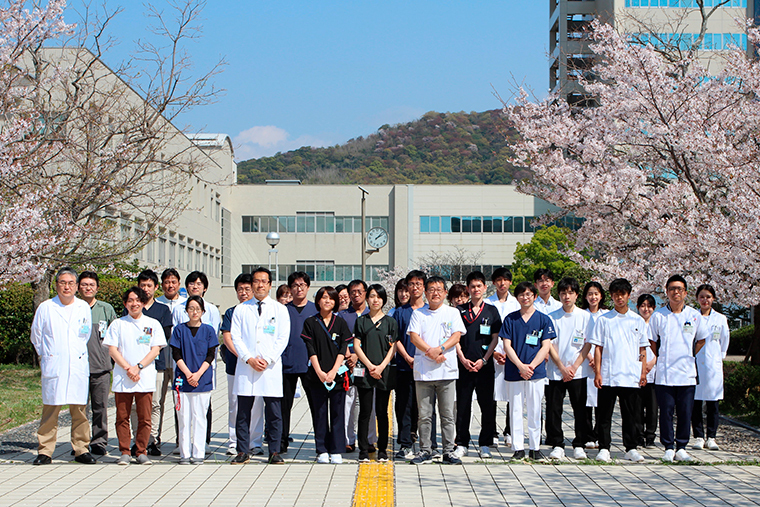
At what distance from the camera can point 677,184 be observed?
13523mm

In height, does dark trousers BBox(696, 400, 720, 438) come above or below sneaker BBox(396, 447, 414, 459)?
above

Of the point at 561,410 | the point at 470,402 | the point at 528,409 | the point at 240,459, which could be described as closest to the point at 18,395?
the point at 240,459

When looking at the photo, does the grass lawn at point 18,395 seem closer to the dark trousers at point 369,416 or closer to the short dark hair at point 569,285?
the dark trousers at point 369,416

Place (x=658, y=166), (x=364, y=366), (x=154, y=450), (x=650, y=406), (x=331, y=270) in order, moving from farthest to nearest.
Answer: (x=331, y=270) → (x=658, y=166) → (x=650, y=406) → (x=154, y=450) → (x=364, y=366)

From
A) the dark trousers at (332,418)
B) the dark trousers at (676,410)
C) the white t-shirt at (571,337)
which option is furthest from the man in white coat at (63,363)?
the dark trousers at (676,410)

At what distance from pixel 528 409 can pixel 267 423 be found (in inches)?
110

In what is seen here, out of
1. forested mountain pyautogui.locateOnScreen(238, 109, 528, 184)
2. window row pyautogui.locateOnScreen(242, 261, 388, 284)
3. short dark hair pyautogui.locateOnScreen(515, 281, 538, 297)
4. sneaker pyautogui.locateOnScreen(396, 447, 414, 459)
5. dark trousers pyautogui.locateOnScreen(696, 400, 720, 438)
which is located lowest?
sneaker pyautogui.locateOnScreen(396, 447, 414, 459)

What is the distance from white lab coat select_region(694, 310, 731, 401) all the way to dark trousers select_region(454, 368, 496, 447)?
8.30 ft

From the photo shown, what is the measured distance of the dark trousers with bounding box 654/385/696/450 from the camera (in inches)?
332

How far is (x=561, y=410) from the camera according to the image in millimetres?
8711

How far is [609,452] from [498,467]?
58.3 inches

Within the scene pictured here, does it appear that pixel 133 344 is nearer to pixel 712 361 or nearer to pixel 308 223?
pixel 712 361

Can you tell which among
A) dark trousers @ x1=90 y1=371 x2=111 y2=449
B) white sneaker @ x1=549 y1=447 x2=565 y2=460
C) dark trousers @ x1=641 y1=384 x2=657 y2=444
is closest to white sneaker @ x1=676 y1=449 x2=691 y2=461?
dark trousers @ x1=641 y1=384 x2=657 y2=444

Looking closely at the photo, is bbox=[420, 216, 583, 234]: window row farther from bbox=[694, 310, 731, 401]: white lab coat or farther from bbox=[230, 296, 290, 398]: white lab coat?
bbox=[230, 296, 290, 398]: white lab coat
